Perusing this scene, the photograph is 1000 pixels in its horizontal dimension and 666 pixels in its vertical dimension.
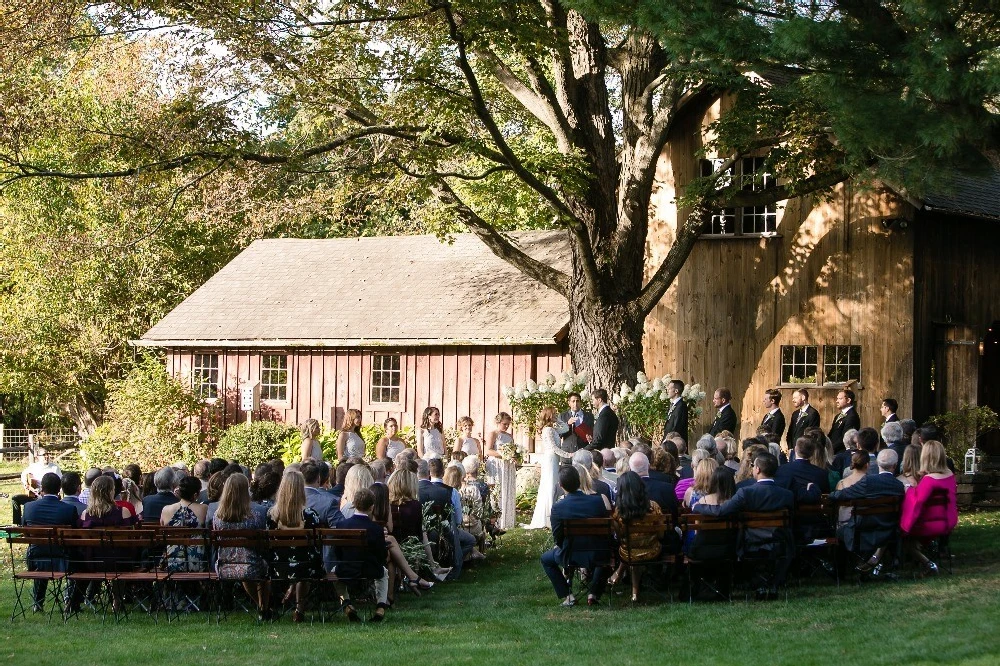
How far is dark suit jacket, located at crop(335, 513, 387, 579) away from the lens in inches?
422

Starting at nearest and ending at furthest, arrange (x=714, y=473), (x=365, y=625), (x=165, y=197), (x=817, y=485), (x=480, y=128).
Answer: (x=365, y=625) < (x=714, y=473) < (x=817, y=485) < (x=165, y=197) < (x=480, y=128)

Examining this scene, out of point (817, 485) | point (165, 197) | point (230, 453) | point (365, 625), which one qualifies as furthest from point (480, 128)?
point (365, 625)

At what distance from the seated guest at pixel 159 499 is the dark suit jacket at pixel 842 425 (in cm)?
863

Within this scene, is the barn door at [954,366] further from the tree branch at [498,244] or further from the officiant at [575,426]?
the officiant at [575,426]

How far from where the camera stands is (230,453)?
2486cm

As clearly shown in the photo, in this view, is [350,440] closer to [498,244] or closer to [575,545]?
[498,244]

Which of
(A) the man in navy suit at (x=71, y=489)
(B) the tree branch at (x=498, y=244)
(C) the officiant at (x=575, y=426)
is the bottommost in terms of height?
(A) the man in navy suit at (x=71, y=489)

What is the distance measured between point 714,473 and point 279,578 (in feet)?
13.2

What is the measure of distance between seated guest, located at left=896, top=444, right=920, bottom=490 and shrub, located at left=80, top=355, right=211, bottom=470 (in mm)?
16873

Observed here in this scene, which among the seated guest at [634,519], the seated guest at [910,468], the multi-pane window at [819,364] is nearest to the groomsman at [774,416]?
the seated guest at [910,468]

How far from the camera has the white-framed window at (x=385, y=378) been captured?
25.2m

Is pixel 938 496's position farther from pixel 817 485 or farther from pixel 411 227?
pixel 411 227

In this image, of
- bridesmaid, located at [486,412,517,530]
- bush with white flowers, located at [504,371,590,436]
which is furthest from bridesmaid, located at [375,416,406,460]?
bush with white flowers, located at [504,371,590,436]

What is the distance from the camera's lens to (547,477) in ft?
54.1
